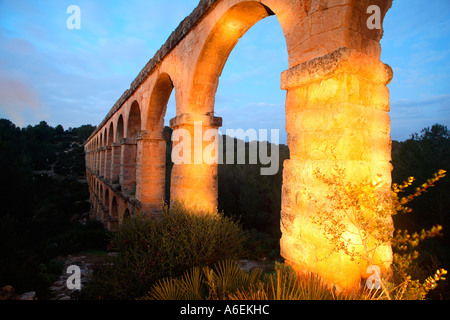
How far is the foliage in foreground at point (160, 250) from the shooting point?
2746 mm

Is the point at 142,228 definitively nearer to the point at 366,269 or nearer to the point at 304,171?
the point at 304,171

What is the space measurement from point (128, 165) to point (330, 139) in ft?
28.5

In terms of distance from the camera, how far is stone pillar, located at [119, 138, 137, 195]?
9.36 m

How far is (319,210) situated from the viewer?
207 centimetres

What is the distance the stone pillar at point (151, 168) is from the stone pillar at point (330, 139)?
211 inches

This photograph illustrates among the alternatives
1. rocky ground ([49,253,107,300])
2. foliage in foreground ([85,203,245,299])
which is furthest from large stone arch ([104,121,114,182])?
foliage in foreground ([85,203,245,299])

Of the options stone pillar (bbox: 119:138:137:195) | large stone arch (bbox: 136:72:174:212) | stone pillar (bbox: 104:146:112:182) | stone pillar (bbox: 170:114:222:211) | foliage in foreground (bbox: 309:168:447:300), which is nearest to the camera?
foliage in foreground (bbox: 309:168:447:300)

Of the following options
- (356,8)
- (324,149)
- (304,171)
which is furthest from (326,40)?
(304,171)

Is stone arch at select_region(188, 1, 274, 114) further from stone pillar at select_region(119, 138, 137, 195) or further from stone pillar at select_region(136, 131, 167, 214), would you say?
stone pillar at select_region(119, 138, 137, 195)

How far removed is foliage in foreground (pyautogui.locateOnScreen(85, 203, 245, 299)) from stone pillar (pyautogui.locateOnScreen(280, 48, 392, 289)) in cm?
115

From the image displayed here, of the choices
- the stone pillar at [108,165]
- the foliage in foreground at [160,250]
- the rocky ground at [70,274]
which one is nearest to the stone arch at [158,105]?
the foliage in foreground at [160,250]

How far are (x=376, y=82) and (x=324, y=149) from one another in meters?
0.81

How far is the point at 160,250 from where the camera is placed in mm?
2943

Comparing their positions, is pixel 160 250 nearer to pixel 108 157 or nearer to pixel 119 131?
pixel 119 131
